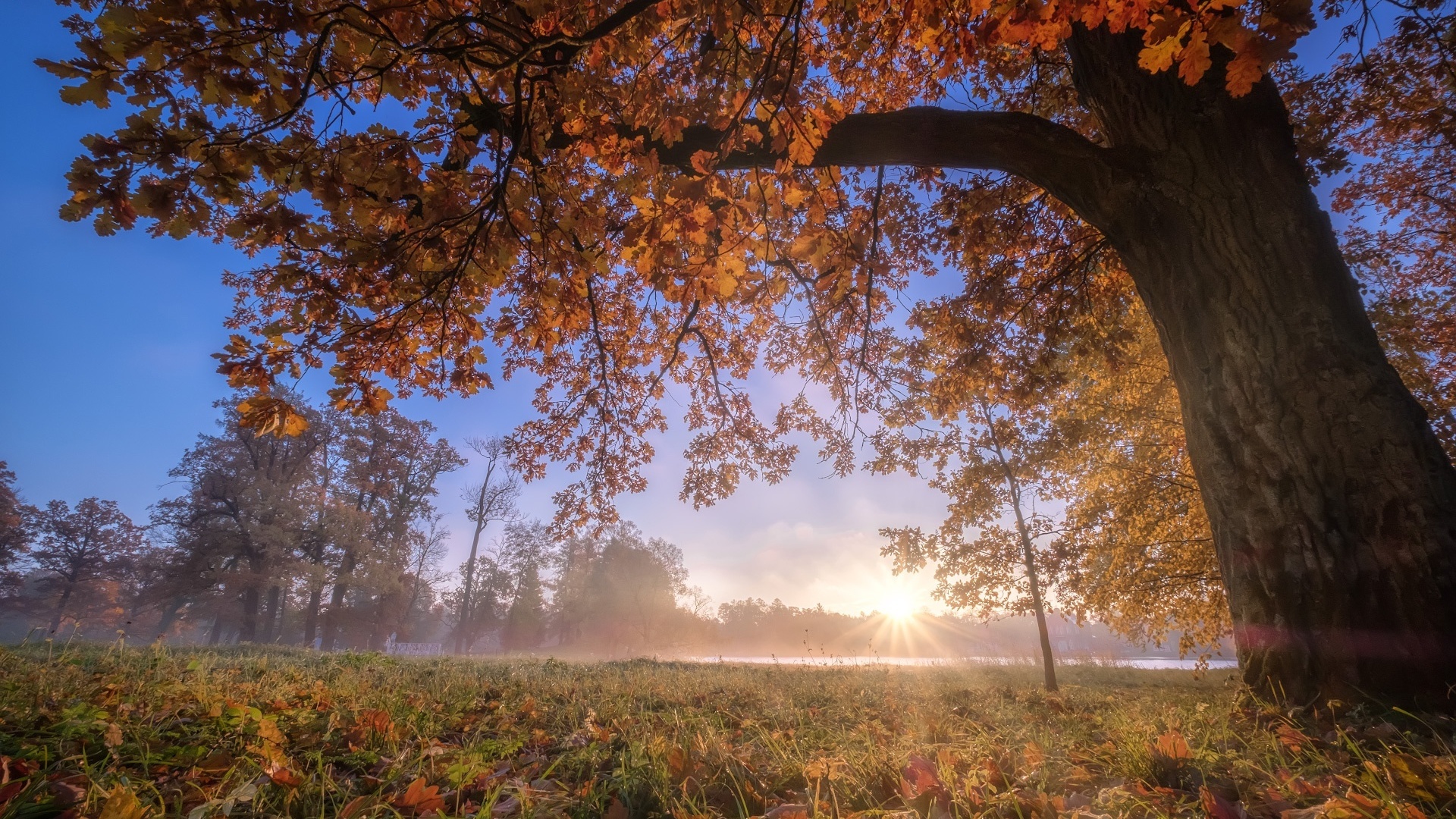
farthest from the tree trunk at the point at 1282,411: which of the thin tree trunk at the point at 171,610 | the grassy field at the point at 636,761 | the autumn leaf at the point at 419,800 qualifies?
the thin tree trunk at the point at 171,610

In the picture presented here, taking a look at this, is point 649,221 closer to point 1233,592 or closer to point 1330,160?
point 1233,592

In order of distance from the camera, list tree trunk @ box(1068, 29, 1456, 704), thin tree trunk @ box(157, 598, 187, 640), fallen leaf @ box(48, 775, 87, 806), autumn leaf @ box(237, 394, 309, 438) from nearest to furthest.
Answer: fallen leaf @ box(48, 775, 87, 806) < tree trunk @ box(1068, 29, 1456, 704) < autumn leaf @ box(237, 394, 309, 438) < thin tree trunk @ box(157, 598, 187, 640)

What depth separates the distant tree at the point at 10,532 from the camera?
31094mm

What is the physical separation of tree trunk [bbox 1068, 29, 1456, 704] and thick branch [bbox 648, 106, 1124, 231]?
7.4 inches

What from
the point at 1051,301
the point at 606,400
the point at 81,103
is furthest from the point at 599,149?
the point at 1051,301

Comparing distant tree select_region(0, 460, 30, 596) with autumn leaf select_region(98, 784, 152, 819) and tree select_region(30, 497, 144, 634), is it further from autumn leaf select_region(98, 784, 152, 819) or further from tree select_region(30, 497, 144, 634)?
autumn leaf select_region(98, 784, 152, 819)

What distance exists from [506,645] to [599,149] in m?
47.7

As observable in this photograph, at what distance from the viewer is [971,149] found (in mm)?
3830

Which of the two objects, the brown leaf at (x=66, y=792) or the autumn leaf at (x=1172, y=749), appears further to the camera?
the autumn leaf at (x=1172, y=749)

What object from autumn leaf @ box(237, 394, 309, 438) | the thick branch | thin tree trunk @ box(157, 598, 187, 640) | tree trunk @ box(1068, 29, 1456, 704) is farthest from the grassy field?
thin tree trunk @ box(157, 598, 187, 640)

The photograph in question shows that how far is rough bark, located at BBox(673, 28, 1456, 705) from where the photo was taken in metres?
2.45

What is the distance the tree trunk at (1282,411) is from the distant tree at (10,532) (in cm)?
5398

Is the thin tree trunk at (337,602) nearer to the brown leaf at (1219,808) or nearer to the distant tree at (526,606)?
the distant tree at (526,606)

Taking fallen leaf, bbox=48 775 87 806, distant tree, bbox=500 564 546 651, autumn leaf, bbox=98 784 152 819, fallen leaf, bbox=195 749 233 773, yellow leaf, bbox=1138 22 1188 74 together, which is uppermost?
yellow leaf, bbox=1138 22 1188 74
